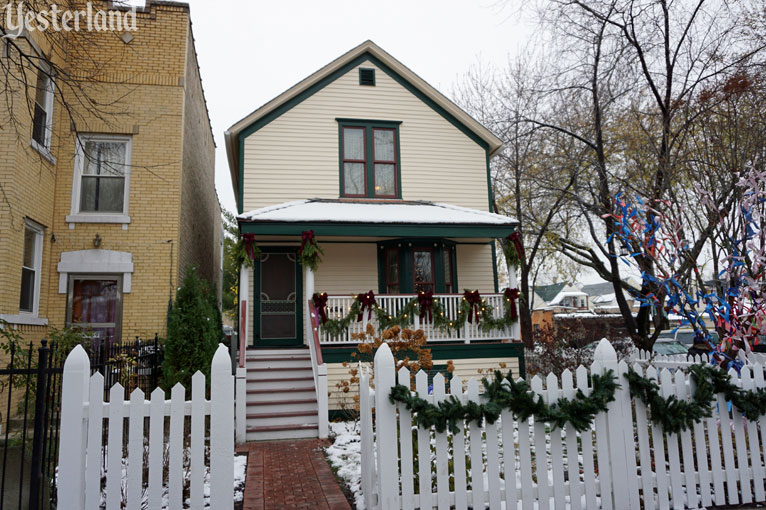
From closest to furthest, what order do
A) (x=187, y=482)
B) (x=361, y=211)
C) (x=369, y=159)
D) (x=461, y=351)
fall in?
(x=187, y=482)
(x=461, y=351)
(x=361, y=211)
(x=369, y=159)

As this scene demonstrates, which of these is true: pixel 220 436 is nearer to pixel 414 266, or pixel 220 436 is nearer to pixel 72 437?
pixel 72 437

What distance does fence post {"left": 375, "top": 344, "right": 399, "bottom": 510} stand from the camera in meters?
4.37

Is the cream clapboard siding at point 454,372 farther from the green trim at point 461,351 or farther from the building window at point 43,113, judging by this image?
the building window at point 43,113

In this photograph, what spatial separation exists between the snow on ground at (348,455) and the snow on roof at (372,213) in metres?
4.35

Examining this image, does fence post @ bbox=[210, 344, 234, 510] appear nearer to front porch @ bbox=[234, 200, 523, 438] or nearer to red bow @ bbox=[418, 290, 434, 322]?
front porch @ bbox=[234, 200, 523, 438]

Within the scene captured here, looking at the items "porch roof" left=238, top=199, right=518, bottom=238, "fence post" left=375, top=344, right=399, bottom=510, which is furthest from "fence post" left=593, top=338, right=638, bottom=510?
"porch roof" left=238, top=199, right=518, bottom=238

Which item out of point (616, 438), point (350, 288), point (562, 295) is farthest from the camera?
point (562, 295)

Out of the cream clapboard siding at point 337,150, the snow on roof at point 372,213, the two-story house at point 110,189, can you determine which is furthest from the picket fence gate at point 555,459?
the cream clapboard siding at point 337,150

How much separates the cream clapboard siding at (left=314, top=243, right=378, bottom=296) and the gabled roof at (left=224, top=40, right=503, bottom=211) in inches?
111

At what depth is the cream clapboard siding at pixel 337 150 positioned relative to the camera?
13.5 m

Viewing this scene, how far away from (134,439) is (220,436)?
2.13 feet

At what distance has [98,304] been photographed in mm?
10922

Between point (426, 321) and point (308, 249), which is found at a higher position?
point (308, 249)

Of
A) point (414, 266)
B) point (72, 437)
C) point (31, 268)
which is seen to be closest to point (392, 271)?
point (414, 266)
